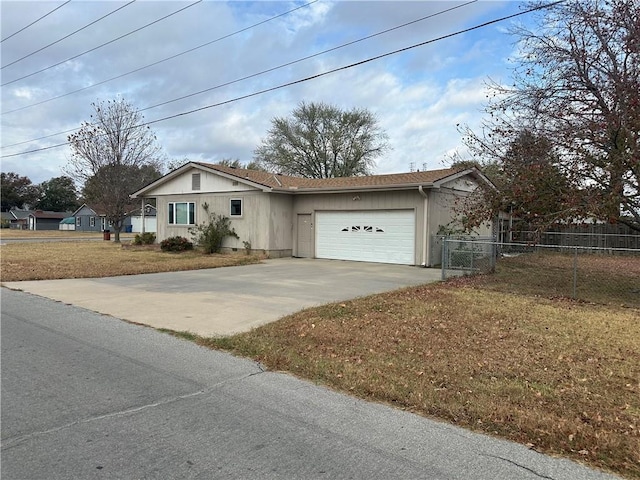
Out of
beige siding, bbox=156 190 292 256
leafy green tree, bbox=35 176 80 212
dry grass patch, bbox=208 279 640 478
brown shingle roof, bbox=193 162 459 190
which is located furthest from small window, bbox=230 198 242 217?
leafy green tree, bbox=35 176 80 212

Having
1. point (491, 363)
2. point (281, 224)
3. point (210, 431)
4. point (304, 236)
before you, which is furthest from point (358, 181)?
point (210, 431)

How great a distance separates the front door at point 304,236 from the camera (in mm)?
19938

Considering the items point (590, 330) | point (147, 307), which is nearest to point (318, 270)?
point (147, 307)

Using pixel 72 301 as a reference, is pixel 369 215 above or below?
above

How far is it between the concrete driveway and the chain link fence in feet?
3.37

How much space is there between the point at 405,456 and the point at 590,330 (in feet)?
17.2

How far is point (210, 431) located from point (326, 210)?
16.0 m

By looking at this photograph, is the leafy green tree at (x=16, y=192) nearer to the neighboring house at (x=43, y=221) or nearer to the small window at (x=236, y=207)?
the neighboring house at (x=43, y=221)

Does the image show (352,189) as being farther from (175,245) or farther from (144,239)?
(144,239)

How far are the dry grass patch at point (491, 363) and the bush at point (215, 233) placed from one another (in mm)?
13264

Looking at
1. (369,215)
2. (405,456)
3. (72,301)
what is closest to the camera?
(405,456)

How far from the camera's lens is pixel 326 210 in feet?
63.2

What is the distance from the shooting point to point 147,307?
28.6ft

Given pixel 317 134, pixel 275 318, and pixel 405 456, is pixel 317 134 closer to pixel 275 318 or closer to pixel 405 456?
pixel 275 318
